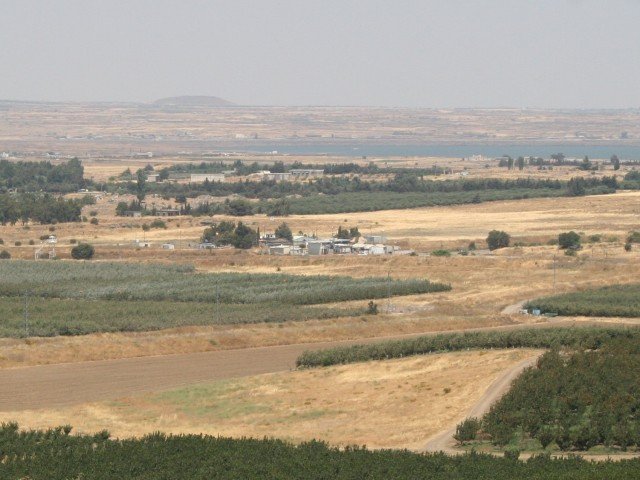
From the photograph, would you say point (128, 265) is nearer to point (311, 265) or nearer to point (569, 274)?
point (311, 265)

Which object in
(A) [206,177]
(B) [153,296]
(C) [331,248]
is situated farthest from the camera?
(A) [206,177]

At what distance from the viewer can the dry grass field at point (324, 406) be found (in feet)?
119

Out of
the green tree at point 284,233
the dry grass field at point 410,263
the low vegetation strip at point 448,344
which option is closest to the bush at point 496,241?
the dry grass field at point 410,263

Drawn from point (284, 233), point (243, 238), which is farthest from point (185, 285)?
point (284, 233)

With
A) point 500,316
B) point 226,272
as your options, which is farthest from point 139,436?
point 226,272

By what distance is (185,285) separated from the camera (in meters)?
66.7

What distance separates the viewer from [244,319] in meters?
55.5

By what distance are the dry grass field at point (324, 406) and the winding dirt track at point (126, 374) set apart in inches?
48.9

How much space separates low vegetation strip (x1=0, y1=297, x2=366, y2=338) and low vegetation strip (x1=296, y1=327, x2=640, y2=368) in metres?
9.27

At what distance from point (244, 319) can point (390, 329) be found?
5813 millimetres

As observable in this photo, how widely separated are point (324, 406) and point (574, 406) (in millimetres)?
7836

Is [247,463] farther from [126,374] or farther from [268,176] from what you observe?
[268,176]

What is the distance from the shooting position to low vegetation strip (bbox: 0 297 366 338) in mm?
52062

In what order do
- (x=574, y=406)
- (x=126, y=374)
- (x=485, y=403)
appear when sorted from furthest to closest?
1. (x=126, y=374)
2. (x=485, y=403)
3. (x=574, y=406)
